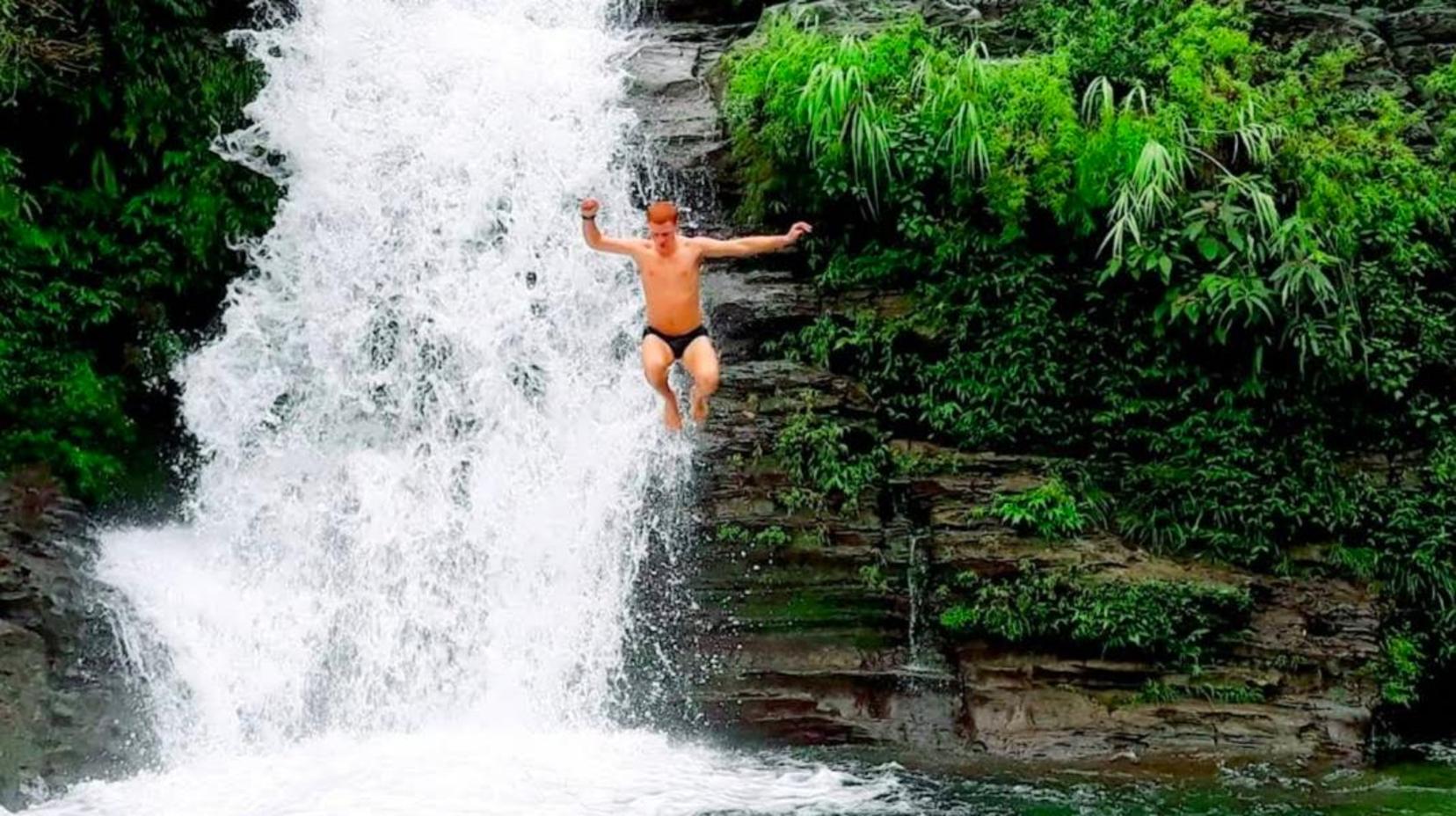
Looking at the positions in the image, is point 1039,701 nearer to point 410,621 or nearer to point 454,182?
point 410,621

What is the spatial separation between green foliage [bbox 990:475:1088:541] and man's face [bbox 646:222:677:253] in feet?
11.7

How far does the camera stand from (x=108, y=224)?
423 inches

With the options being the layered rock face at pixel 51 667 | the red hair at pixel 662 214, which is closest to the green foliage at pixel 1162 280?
the red hair at pixel 662 214

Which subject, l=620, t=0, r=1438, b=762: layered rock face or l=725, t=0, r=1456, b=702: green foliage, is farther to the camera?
l=725, t=0, r=1456, b=702: green foliage

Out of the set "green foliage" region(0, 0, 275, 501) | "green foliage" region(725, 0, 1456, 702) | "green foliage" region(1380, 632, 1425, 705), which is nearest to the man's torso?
"green foliage" region(725, 0, 1456, 702)

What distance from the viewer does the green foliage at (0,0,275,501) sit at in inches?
391

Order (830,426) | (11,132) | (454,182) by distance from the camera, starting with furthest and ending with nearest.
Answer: (454,182), (11,132), (830,426)

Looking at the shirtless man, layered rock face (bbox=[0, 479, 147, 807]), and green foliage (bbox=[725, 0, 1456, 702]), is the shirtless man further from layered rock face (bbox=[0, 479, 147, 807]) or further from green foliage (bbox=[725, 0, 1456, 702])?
layered rock face (bbox=[0, 479, 147, 807])

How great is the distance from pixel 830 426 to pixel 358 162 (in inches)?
214

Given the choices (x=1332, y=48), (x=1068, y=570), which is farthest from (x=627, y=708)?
(x=1332, y=48)

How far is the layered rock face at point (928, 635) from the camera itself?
880 cm

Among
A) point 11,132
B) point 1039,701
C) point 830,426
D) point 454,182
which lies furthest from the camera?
point 454,182

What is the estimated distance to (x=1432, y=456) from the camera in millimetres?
9656

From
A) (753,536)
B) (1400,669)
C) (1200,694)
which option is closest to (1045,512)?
(1200,694)
